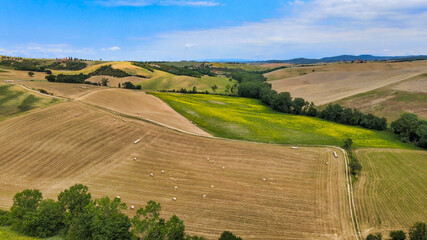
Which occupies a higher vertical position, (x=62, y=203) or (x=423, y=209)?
(x=62, y=203)

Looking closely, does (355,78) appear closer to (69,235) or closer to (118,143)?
(118,143)

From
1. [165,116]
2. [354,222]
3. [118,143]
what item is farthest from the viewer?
[165,116]

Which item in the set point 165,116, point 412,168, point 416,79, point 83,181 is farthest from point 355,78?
point 83,181

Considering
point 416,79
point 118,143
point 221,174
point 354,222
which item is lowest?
point 354,222

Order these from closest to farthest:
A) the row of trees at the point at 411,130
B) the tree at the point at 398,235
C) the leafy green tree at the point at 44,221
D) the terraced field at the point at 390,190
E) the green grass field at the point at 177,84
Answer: the leafy green tree at the point at 44,221, the tree at the point at 398,235, the terraced field at the point at 390,190, the row of trees at the point at 411,130, the green grass field at the point at 177,84

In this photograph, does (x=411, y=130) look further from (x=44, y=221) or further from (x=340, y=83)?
(x=340, y=83)

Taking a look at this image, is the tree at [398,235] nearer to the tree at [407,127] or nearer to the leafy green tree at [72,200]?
the leafy green tree at [72,200]

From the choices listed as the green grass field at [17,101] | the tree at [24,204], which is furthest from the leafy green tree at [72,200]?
the green grass field at [17,101]

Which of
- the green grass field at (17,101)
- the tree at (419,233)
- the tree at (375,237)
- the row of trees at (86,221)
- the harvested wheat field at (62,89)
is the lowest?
the tree at (375,237)

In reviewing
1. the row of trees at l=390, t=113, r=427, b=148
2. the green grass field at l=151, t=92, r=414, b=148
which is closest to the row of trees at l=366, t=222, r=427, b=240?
the green grass field at l=151, t=92, r=414, b=148
